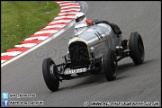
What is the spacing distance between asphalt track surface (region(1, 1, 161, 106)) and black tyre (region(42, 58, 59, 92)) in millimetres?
147

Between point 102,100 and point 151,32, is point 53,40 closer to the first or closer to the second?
point 151,32

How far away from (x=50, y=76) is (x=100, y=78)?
1152mm

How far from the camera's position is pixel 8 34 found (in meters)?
19.3

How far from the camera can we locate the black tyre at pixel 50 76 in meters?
10.6

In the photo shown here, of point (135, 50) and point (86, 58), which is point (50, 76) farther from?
point (135, 50)

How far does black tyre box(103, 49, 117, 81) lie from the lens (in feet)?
33.7

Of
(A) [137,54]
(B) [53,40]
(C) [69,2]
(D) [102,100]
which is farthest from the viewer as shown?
(C) [69,2]

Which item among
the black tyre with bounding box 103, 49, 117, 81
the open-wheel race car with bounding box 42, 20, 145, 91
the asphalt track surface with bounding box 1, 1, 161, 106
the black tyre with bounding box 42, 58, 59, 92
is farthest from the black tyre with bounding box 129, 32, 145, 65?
the black tyre with bounding box 42, 58, 59, 92

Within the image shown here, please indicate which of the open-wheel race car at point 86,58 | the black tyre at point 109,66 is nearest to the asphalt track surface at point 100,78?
the black tyre at point 109,66

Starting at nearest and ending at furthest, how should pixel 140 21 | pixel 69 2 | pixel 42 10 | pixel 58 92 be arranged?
pixel 58 92 < pixel 140 21 < pixel 42 10 < pixel 69 2

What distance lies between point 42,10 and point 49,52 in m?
7.98

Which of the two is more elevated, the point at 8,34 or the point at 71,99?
the point at 8,34

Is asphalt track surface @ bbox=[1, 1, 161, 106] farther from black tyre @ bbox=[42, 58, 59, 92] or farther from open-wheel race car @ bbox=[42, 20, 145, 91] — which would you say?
open-wheel race car @ bbox=[42, 20, 145, 91]

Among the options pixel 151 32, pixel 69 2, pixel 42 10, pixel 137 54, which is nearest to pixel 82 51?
pixel 137 54
